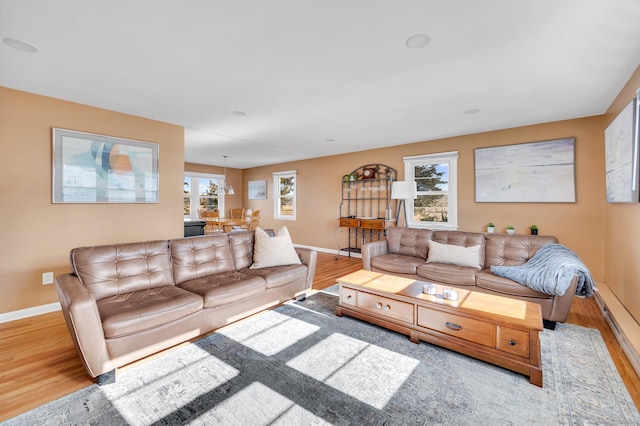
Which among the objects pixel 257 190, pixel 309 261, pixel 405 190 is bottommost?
pixel 309 261

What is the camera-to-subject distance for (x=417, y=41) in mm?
2092

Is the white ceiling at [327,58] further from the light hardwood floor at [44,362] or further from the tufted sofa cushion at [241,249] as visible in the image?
the light hardwood floor at [44,362]

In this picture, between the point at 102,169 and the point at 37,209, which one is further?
the point at 102,169

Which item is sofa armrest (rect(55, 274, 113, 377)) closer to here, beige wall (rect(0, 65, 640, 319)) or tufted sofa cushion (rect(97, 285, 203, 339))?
tufted sofa cushion (rect(97, 285, 203, 339))

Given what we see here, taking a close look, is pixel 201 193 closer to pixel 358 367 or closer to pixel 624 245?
pixel 358 367

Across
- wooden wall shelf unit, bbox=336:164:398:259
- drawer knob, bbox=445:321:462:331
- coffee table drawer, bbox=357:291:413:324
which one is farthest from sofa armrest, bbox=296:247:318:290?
wooden wall shelf unit, bbox=336:164:398:259

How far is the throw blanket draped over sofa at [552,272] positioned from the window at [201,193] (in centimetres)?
766

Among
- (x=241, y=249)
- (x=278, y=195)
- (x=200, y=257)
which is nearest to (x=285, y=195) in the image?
(x=278, y=195)

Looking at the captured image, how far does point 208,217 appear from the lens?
630cm

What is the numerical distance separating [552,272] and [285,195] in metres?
6.31

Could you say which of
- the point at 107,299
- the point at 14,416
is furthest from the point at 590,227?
the point at 14,416

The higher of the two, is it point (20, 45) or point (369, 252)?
point (20, 45)

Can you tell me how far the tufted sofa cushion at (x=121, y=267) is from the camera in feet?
7.45

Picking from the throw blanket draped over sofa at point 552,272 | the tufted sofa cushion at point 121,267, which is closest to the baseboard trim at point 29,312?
the tufted sofa cushion at point 121,267
